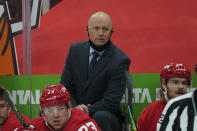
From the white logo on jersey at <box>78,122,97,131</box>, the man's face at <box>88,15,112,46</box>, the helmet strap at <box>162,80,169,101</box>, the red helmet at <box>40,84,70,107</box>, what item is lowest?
the white logo on jersey at <box>78,122,97,131</box>

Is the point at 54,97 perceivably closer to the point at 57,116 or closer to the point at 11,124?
the point at 57,116

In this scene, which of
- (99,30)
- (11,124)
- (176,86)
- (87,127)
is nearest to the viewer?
(87,127)

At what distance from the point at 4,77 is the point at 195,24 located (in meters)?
1.81

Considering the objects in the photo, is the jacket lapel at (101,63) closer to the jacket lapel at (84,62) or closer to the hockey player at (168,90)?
the jacket lapel at (84,62)

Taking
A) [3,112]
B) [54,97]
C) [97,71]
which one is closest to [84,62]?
[97,71]

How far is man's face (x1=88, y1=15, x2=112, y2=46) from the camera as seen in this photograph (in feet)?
11.0

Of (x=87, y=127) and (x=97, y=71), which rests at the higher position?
(x=97, y=71)

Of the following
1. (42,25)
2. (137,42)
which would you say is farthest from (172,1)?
(42,25)

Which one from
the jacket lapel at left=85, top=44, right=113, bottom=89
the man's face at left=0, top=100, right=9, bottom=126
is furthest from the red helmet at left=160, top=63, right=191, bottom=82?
the man's face at left=0, top=100, right=9, bottom=126

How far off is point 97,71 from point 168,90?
1.85ft

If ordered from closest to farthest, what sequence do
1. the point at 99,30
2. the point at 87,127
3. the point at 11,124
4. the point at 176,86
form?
1. the point at 87,127
2. the point at 11,124
3. the point at 176,86
4. the point at 99,30

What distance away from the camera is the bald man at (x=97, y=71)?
3.29m

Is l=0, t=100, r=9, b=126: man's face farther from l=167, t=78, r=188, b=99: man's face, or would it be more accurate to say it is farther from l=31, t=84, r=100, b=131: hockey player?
l=167, t=78, r=188, b=99: man's face

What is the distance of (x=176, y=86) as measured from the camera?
3275mm
